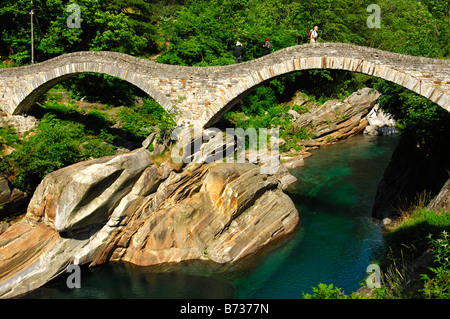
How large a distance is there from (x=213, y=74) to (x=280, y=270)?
863 cm

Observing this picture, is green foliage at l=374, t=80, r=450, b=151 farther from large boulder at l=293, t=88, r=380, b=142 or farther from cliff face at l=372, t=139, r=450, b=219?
large boulder at l=293, t=88, r=380, b=142

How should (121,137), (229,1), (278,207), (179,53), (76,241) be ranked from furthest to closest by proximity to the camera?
(229,1), (179,53), (121,137), (278,207), (76,241)

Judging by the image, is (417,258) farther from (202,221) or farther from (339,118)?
(339,118)

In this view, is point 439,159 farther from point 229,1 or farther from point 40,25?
point 40,25

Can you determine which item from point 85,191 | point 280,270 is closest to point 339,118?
point 280,270

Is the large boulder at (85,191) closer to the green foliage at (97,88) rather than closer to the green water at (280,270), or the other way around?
the green water at (280,270)

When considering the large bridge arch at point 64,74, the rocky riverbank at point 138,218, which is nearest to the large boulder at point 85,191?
the rocky riverbank at point 138,218

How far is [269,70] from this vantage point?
16047 mm

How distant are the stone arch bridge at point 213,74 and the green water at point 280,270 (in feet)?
19.8

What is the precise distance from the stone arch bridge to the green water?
19.8 feet

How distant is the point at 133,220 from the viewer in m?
14.9

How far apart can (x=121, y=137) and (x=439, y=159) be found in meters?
16.2

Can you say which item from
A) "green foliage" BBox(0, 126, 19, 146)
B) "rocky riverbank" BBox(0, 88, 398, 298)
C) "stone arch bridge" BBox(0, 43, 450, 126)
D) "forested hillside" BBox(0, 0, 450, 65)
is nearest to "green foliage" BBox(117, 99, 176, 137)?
"forested hillside" BBox(0, 0, 450, 65)

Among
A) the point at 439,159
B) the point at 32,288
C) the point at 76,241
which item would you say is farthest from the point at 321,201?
the point at 32,288
